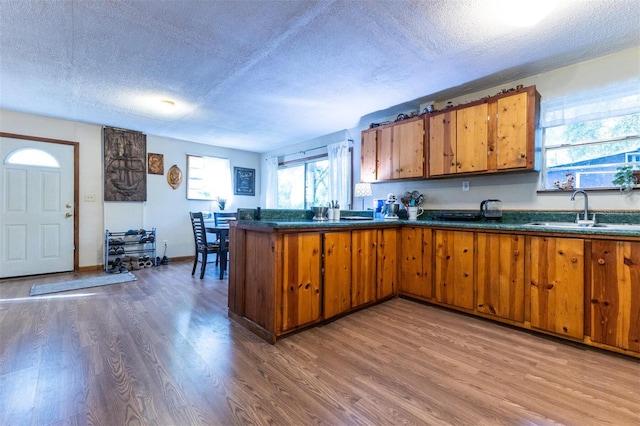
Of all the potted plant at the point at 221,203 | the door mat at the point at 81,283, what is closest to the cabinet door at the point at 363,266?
the door mat at the point at 81,283

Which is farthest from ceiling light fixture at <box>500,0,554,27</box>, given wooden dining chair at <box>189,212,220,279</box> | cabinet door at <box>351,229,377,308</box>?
wooden dining chair at <box>189,212,220,279</box>

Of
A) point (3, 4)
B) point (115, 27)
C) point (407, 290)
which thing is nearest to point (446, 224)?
point (407, 290)

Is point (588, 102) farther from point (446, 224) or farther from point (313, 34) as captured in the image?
point (313, 34)

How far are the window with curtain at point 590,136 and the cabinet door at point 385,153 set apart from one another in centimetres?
154

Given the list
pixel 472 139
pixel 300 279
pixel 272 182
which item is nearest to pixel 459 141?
pixel 472 139

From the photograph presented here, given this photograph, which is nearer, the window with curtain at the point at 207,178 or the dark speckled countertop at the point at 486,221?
the dark speckled countertop at the point at 486,221

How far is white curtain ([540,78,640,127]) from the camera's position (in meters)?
2.33

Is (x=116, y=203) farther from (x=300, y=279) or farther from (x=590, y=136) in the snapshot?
(x=590, y=136)

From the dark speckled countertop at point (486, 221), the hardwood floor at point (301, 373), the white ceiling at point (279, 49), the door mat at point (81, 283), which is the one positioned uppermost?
the white ceiling at point (279, 49)

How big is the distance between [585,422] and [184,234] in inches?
228

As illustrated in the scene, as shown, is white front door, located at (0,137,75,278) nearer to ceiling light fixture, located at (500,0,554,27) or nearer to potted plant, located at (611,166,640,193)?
ceiling light fixture, located at (500,0,554,27)

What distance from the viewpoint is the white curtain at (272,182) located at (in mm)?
6117

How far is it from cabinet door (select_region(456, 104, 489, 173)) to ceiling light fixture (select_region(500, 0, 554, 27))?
0.92 meters

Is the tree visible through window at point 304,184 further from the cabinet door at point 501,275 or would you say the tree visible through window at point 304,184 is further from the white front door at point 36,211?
the white front door at point 36,211
